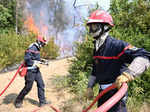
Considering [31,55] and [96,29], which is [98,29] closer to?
[96,29]

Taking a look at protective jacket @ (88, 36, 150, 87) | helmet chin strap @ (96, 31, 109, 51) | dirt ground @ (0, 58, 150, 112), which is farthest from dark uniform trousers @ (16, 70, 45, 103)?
helmet chin strap @ (96, 31, 109, 51)

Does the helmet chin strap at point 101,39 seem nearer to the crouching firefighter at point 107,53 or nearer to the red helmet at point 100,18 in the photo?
the crouching firefighter at point 107,53

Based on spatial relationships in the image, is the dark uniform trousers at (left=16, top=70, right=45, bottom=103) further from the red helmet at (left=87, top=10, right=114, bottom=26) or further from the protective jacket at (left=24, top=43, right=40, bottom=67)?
the red helmet at (left=87, top=10, right=114, bottom=26)

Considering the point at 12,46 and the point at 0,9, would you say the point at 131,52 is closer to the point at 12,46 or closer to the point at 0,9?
the point at 12,46

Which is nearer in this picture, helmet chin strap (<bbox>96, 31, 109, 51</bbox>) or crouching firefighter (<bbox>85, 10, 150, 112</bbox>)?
crouching firefighter (<bbox>85, 10, 150, 112</bbox>)

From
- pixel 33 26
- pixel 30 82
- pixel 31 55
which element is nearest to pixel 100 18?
pixel 31 55

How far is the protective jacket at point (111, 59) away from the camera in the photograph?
2.14m

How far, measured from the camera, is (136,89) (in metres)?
4.95

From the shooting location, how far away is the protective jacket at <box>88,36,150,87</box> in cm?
214

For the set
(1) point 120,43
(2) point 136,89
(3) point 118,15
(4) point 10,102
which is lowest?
(4) point 10,102

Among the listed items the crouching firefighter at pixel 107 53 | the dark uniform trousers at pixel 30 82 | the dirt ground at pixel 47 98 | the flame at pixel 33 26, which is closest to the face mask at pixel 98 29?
the crouching firefighter at pixel 107 53

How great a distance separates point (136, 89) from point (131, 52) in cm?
333

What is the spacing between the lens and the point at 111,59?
2303mm

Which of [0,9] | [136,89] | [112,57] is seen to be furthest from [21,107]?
[0,9]
